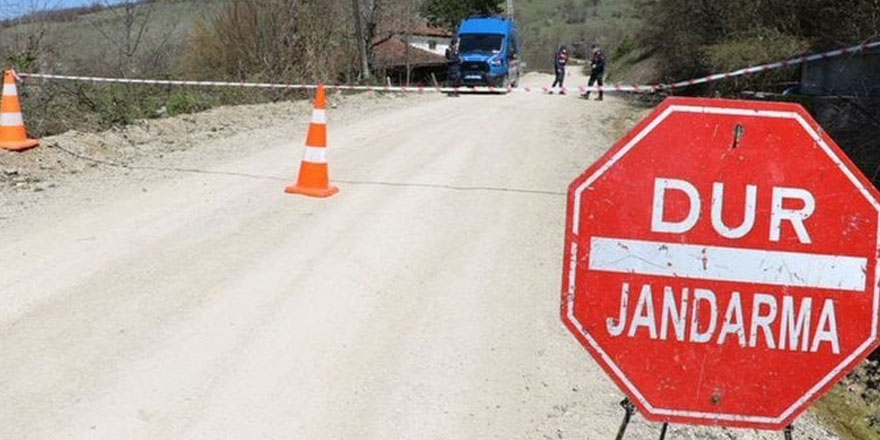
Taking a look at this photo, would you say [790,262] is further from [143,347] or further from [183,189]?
[183,189]

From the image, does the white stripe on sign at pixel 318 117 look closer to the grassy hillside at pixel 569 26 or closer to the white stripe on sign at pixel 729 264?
the white stripe on sign at pixel 729 264

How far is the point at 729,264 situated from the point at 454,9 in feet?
201

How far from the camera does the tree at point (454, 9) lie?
199 ft

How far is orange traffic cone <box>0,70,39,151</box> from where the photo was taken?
962cm

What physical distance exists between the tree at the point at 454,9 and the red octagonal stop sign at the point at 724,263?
59.1m

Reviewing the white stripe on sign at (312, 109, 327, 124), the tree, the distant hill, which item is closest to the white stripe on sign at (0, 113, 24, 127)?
the distant hill

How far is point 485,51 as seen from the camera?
28.8 meters

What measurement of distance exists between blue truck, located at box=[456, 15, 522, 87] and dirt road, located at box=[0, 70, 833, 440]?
19141mm

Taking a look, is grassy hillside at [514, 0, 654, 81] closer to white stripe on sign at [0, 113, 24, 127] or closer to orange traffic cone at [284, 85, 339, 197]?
orange traffic cone at [284, 85, 339, 197]

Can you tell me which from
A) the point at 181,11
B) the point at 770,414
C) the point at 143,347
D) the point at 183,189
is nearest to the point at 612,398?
the point at 770,414

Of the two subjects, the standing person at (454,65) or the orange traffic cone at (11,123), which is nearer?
the orange traffic cone at (11,123)

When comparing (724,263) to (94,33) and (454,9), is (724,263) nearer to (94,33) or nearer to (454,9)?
(94,33)

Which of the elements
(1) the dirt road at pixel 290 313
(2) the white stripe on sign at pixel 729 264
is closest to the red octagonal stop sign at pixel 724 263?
(2) the white stripe on sign at pixel 729 264

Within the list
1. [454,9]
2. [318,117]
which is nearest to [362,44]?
[318,117]
